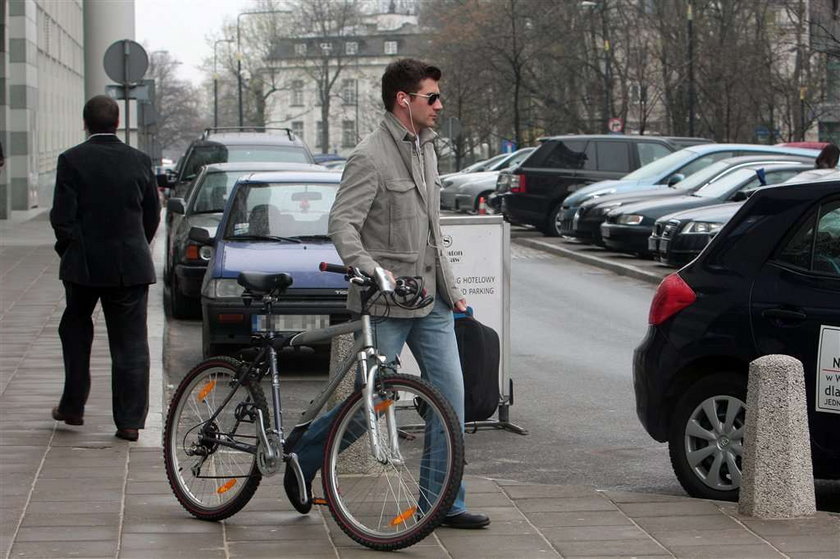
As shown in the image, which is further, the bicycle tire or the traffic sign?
the traffic sign

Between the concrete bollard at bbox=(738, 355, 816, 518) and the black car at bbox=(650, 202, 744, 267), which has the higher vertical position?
the black car at bbox=(650, 202, 744, 267)

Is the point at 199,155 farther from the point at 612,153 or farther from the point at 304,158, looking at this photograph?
the point at 612,153

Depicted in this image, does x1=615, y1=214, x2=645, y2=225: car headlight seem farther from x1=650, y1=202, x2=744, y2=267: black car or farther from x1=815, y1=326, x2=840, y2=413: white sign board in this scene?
x1=815, y1=326, x2=840, y2=413: white sign board

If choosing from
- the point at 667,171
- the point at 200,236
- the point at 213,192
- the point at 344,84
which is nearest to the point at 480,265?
the point at 200,236

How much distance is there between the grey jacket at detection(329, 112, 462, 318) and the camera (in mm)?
5902

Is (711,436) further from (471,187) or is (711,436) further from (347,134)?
(347,134)

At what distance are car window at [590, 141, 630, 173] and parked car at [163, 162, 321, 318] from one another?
1268 cm

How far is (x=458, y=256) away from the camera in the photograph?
905 centimetres

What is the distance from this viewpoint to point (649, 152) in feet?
94.3

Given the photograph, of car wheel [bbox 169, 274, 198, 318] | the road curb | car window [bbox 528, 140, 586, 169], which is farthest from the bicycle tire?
car window [bbox 528, 140, 586, 169]

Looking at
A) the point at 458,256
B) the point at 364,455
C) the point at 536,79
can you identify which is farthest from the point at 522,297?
A: the point at 536,79

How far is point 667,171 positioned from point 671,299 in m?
18.7

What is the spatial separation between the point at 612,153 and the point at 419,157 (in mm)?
23019

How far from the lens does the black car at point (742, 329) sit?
663 centimetres
